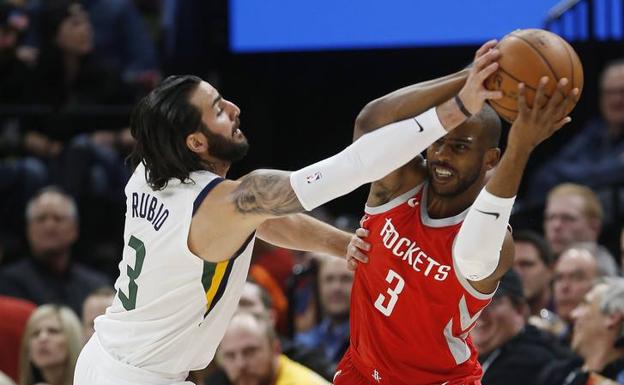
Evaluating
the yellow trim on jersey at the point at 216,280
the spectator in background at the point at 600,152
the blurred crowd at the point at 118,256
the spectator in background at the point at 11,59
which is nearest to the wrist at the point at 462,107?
the yellow trim on jersey at the point at 216,280

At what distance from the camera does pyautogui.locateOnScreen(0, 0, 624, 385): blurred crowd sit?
7.02 m

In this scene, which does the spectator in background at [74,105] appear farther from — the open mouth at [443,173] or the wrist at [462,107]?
the wrist at [462,107]

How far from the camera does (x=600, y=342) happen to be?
681 centimetres

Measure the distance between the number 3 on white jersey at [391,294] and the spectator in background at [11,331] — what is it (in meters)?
3.78

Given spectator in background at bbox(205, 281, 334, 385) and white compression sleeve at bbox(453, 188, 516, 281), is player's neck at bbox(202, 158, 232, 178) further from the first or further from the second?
spectator in background at bbox(205, 281, 334, 385)

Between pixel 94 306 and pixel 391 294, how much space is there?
126 inches

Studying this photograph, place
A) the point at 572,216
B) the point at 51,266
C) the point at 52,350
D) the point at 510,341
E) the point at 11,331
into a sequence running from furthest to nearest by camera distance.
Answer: the point at 51,266 → the point at 572,216 → the point at 11,331 → the point at 52,350 → the point at 510,341

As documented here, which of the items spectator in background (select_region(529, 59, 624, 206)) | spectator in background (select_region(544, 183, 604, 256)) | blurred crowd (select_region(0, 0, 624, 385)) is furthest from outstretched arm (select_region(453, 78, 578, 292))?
spectator in background (select_region(529, 59, 624, 206))

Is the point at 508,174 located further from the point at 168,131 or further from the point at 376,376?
the point at 168,131

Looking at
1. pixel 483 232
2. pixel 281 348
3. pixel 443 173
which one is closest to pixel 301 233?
pixel 443 173

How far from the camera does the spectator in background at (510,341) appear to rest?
6883 millimetres

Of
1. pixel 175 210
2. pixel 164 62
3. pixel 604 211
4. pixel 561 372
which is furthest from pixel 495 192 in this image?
pixel 164 62

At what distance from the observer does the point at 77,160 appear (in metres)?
10.0

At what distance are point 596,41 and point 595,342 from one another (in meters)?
4.01
